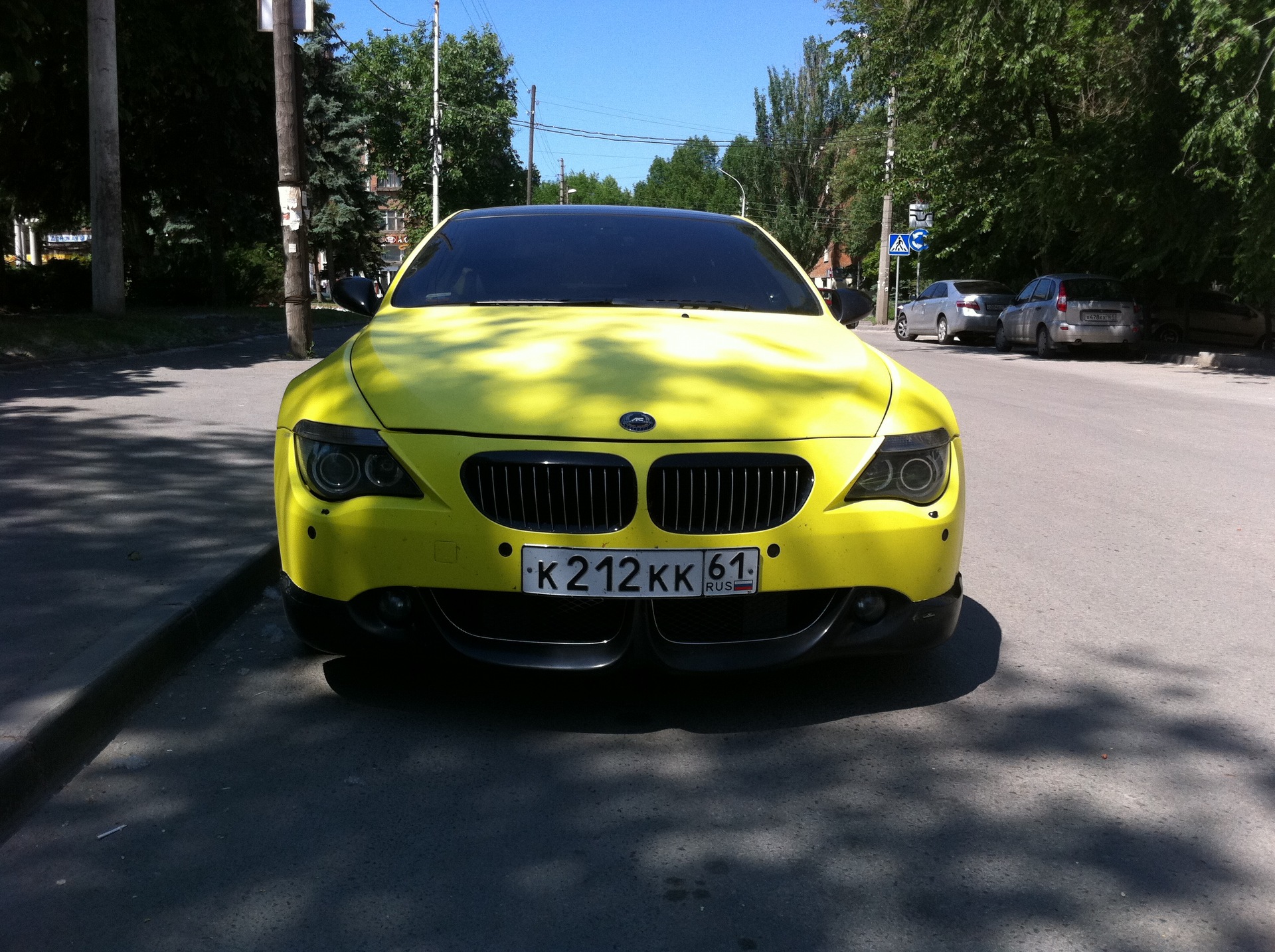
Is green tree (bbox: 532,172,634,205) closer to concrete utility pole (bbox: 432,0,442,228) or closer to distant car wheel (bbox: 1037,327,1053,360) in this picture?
concrete utility pole (bbox: 432,0,442,228)

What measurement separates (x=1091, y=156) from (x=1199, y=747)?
20.7 meters

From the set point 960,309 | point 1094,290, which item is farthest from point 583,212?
point 960,309

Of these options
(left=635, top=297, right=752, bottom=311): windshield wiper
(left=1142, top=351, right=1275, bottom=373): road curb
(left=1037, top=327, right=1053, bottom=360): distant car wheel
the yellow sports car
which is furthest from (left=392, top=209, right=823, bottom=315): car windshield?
(left=1037, top=327, right=1053, bottom=360): distant car wheel

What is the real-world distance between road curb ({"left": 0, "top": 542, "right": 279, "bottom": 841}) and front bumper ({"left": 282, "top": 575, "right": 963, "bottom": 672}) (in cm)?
57

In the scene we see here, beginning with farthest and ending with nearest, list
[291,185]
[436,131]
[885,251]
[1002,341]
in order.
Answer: [436,131] < [885,251] < [1002,341] < [291,185]

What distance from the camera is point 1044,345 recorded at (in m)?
23.2

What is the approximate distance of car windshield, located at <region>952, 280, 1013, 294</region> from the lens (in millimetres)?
28594

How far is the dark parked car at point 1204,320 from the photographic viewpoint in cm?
2505

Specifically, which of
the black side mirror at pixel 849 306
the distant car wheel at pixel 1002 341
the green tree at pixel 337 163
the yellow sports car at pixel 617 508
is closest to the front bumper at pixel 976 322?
the distant car wheel at pixel 1002 341

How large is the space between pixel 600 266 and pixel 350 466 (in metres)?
1.80

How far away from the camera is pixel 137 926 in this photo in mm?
2416

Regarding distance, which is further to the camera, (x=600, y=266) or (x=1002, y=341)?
(x=1002, y=341)

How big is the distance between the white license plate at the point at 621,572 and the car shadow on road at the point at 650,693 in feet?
0.86

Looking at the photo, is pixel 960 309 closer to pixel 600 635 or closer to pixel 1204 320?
pixel 1204 320
